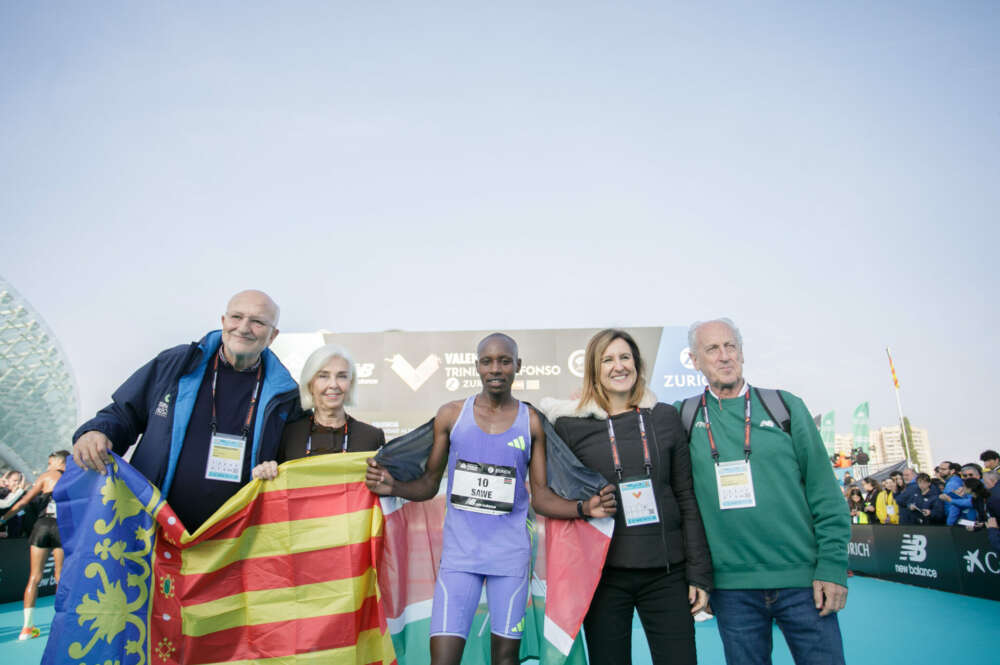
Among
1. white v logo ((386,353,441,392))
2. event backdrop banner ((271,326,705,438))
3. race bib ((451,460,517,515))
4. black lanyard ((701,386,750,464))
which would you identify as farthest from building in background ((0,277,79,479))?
black lanyard ((701,386,750,464))

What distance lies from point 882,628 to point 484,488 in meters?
6.19

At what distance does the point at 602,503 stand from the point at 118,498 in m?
2.37

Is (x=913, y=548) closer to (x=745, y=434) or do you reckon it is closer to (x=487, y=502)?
(x=745, y=434)

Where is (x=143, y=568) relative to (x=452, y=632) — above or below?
above

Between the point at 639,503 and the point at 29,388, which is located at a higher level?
the point at 29,388

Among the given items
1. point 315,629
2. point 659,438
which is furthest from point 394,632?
point 659,438

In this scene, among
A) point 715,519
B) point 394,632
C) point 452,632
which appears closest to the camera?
point 452,632

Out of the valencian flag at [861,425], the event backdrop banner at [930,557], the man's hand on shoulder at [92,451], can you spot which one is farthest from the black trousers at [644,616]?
the valencian flag at [861,425]

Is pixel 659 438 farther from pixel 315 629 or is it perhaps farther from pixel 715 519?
pixel 315 629

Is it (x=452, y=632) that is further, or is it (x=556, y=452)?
(x=556, y=452)

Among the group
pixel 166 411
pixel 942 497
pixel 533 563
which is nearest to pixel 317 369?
pixel 166 411

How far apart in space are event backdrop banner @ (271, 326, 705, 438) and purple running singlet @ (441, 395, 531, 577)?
1291 centimetres

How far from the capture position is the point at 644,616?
8.71 ft

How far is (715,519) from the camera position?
2.75 meters
